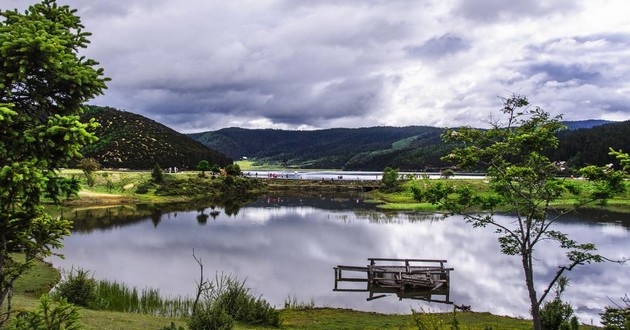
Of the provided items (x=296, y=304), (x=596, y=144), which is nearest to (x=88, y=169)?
(x=296, y=304)

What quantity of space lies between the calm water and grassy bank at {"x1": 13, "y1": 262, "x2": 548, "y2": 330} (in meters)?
2.97

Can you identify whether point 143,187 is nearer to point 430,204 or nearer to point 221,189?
point 221,189

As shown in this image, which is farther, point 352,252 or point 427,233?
point 427,233

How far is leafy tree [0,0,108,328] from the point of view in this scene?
8227 millimetres

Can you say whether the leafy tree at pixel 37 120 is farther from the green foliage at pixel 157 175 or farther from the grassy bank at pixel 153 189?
the green foliage at pixel 157 175

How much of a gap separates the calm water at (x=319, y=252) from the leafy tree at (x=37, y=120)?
64.7 feet

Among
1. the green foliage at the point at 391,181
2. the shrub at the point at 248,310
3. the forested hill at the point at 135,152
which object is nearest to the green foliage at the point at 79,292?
the shrub at the point at 248,310

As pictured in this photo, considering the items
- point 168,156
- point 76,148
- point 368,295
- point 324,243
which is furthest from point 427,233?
point 168,156

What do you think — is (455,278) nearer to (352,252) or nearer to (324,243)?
(352,252)

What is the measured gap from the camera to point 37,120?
29.7ft

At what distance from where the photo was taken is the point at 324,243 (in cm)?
4981

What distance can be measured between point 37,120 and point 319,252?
124 ft

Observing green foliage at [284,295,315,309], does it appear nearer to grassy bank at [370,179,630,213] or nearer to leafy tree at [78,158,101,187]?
grassy bank at [370,179,630,213]

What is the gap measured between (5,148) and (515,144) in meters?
18.3
